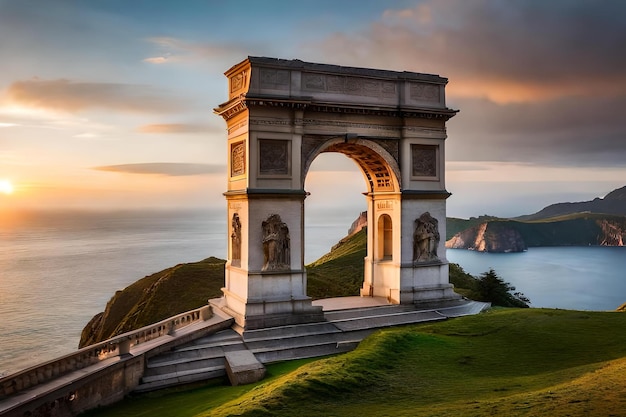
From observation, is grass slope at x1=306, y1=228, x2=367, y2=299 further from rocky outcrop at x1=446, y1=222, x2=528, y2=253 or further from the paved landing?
rocky outcrop at x1=446, y1=222, x2=528, y2=253

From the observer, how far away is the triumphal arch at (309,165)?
18281 millimetres

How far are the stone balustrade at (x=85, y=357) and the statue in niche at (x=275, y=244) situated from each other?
3798 millimetres

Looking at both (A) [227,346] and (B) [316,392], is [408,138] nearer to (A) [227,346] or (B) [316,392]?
(A) [227,346]

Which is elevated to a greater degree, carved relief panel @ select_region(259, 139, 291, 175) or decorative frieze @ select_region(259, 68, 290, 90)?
decorative frieze @ select_region(259, 68, 290, 90)

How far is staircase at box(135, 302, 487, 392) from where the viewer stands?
15.2 m

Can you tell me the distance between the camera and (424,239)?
2102 centimetres

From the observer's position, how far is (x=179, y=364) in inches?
610

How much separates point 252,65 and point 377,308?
35.3 ft

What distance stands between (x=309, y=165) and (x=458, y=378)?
10.3 m

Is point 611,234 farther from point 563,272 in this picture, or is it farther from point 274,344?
point 274,344

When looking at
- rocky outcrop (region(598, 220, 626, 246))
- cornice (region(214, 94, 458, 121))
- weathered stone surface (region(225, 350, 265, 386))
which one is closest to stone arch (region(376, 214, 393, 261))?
cornice (region(214, 94, 458, 121))

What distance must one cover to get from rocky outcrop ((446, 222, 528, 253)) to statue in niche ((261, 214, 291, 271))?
115 m

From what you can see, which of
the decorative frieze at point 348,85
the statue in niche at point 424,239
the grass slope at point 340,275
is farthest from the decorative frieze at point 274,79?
the grass slope at point 340,275

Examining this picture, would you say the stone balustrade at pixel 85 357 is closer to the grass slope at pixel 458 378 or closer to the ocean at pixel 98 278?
the grass slope at pixel 458 378
